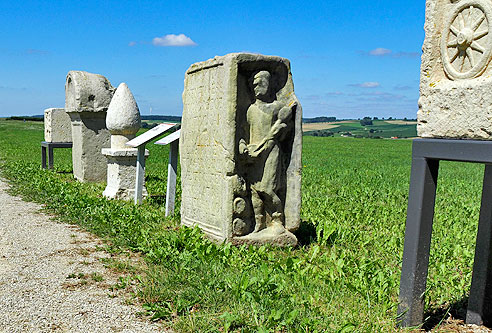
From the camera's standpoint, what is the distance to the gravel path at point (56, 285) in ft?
12.4

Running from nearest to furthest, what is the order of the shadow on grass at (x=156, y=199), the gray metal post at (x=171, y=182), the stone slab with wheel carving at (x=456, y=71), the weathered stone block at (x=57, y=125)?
1. the stone slab with wheel carving at (x=456, y=71)
2. the gray metal post at (x=171, y=182)
3. the shadow on grass at (x=156, y=199)
4. the weathered stone block at (x=57, y=125)

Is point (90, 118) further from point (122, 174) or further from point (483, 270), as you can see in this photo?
point (483, 270)

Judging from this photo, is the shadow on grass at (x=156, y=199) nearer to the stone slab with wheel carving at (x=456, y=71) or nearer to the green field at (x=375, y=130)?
the stone slab with wheel carving at (x=456, y=71)

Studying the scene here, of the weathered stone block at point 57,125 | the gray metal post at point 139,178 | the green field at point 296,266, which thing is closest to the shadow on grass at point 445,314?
the green field at point 296,266

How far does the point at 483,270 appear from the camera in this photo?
3.82m

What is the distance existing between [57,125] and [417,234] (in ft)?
42.7

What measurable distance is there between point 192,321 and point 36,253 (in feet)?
9.83

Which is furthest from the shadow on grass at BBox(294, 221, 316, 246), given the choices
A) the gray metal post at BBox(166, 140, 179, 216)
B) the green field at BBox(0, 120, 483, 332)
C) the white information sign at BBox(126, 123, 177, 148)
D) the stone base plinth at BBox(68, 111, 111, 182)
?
the stone base plinth at BBox(68, 111, 111, 182)

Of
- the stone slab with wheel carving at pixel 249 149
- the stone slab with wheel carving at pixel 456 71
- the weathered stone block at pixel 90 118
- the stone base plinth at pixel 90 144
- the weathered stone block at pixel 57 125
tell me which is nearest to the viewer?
the stone slab with wheel carving at pixel 456 71

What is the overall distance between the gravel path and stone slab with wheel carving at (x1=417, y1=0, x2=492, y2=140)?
8.89 ft

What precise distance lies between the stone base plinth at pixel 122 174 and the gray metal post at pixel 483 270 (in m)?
6.77

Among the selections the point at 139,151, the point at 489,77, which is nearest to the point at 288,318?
the point at 489,77

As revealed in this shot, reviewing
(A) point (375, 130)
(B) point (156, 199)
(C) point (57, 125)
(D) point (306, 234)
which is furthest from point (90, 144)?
(A) point (375, 130)

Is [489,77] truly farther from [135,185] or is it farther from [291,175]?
[135,185]
